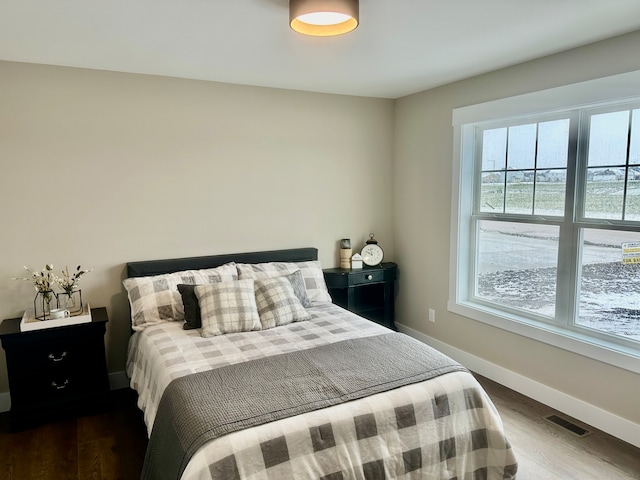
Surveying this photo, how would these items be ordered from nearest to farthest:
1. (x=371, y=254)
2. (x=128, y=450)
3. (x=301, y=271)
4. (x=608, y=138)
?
(x=128, y=450) < (x=608, y=138) < (x=301, y=271) < (x=371, y=254)

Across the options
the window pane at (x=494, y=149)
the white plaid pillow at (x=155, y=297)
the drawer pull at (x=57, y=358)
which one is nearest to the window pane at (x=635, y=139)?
the window pane at (x=494, y=149)

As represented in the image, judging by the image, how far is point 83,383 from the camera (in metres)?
3.04

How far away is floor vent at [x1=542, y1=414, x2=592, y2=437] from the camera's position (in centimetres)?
275

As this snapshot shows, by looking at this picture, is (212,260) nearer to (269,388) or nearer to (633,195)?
(269,388)

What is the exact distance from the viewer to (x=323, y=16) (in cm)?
212

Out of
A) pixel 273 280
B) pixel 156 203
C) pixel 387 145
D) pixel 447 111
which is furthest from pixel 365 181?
pixel 156 203

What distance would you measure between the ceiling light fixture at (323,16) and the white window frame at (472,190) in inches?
62.6

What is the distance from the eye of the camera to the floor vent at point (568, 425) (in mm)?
2752

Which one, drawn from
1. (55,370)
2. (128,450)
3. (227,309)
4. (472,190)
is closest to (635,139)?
(472,190)

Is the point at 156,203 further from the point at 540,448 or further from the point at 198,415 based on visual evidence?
the point at 540,448

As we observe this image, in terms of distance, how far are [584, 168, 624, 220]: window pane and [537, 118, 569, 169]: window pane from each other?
225 millimetres

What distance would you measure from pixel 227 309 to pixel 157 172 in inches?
49.5

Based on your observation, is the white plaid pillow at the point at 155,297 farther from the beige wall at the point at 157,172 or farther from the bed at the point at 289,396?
the beige wall at the point at 157,172

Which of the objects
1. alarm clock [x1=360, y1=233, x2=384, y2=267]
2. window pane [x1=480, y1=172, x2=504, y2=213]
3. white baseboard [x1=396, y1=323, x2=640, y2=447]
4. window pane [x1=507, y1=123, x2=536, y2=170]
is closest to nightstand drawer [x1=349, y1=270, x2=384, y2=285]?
alarm clock [x1=360, y1=233, x2=384, y2=267]
